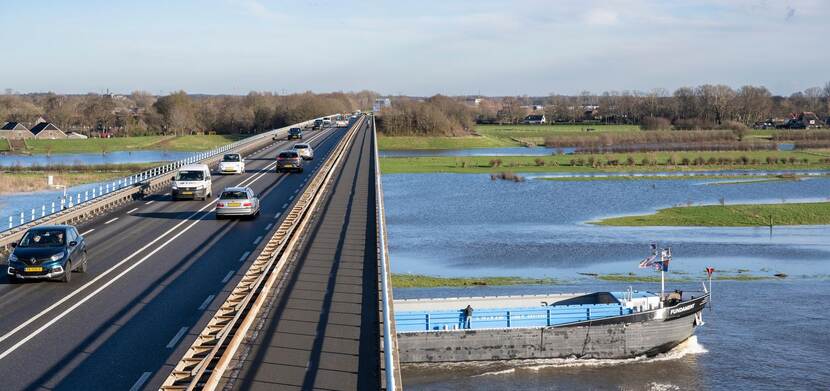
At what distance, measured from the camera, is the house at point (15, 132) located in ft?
602

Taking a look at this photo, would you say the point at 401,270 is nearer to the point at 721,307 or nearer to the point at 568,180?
the point at 721,307

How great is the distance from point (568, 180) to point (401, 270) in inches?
2299

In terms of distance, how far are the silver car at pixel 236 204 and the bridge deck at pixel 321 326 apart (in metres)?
6.64

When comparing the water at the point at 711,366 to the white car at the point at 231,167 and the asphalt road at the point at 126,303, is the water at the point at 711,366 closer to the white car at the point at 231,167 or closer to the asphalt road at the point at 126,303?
the asphalt road at the point at 126,303

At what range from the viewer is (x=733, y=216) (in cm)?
7444

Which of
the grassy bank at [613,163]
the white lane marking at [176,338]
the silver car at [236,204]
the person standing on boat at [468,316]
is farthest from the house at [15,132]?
the white lane marking at [176,338]

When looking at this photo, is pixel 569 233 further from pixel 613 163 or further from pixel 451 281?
pixel 613 163

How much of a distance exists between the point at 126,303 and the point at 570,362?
20.1 meters

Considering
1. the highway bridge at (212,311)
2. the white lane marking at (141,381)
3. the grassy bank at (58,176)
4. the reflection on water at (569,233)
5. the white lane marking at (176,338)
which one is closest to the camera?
the white lane marking at (141,381)

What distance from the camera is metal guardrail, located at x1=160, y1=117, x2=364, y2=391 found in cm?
1570

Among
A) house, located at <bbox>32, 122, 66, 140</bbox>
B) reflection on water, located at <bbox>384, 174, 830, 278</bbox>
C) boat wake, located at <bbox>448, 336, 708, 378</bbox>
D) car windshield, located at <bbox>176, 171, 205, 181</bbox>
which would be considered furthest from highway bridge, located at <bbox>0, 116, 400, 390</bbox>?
house, located at <bbox>32, 122, 66, 140</bbox>

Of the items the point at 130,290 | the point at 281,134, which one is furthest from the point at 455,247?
the point at 281,134

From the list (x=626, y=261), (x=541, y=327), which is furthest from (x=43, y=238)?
(x=626, y=261)

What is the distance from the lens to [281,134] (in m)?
138
